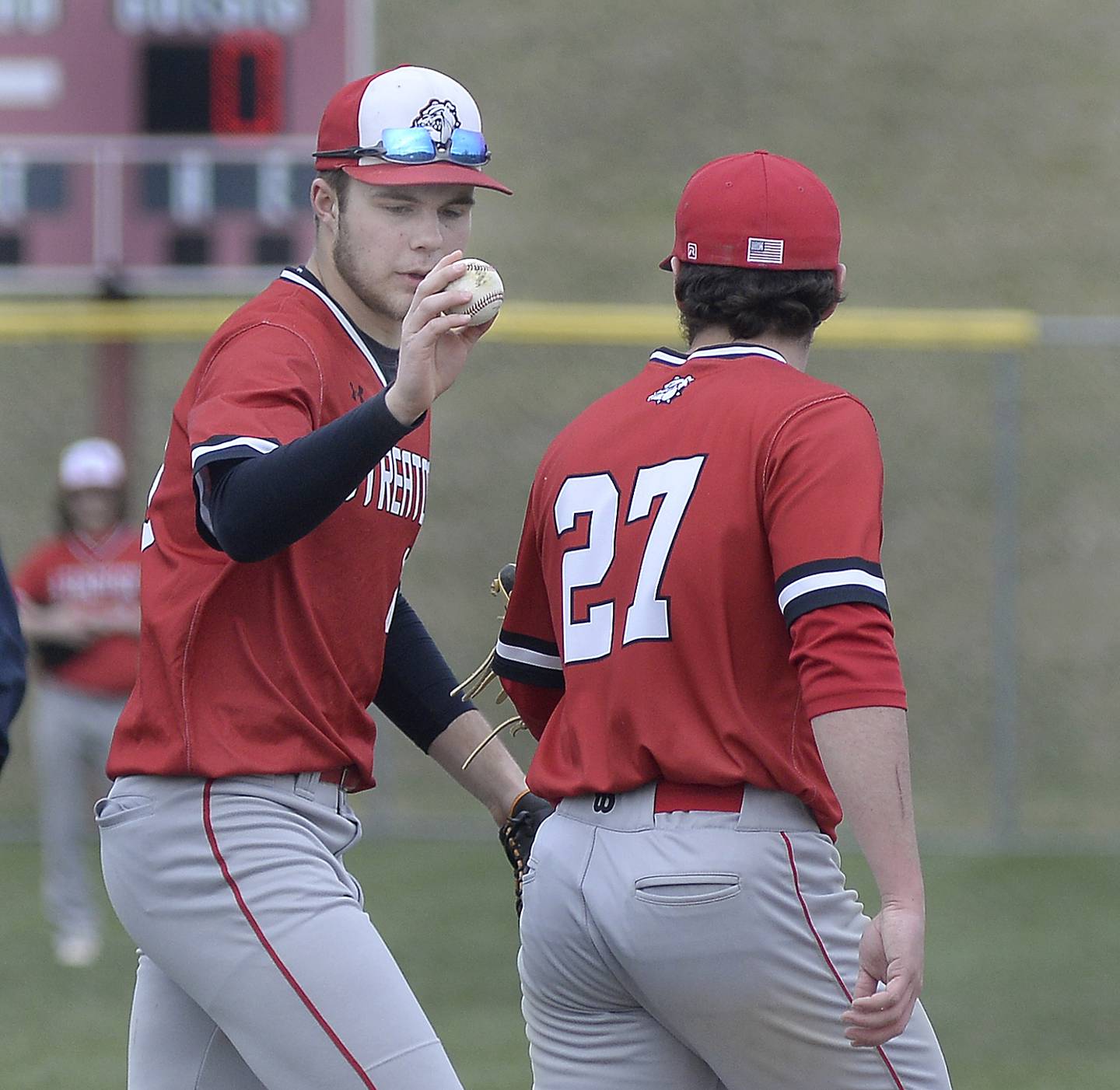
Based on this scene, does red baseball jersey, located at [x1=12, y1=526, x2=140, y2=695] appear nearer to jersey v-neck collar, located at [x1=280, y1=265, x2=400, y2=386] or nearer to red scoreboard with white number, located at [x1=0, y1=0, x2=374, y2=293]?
red scoreboard with white number, located at [x1=0, y1=0, x2=374, y2=293]

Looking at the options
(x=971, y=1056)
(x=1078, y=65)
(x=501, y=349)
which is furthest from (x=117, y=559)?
(x=1078, y=65)

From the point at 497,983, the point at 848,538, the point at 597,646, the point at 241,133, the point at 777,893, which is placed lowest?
the point at 497,983

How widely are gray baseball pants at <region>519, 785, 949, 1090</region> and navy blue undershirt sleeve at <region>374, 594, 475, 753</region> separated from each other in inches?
24.9

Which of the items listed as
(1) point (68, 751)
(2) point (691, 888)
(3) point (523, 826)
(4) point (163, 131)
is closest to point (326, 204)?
(3) point (523, 826)

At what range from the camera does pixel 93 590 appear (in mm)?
7367

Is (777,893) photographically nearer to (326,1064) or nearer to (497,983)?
(326,1064)

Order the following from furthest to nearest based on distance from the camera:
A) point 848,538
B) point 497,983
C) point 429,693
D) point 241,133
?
point 241,133, point 497,983, point 429,693, point 848,538

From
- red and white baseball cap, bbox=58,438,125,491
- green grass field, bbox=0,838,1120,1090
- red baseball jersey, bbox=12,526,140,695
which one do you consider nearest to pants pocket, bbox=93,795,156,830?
green grass field, bbox=0,838,1120,1090

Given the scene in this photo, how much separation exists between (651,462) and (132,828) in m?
0.86

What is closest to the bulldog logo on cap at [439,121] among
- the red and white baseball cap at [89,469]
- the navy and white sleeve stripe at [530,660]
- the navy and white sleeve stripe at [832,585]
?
the navy and white sleeve stripe at [530,660]

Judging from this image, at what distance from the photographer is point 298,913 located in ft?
7.98

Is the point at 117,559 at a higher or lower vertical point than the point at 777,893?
lower

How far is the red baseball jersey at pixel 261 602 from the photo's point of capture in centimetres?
248

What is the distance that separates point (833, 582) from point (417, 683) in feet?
3.29
